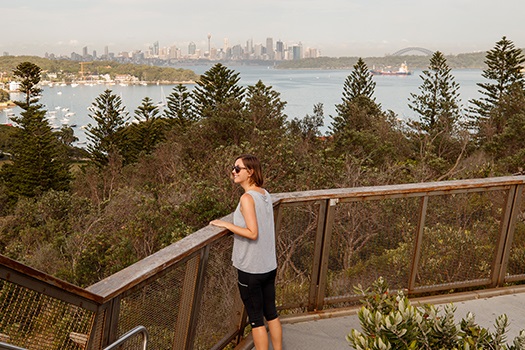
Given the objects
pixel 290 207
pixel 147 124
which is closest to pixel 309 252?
pixel 290 207

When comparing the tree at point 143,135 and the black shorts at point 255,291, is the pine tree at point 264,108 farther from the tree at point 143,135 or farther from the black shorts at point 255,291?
the black shorts at point 255,291

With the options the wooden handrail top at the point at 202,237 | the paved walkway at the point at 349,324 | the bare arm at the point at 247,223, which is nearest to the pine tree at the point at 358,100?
the paved walkway at the point at 349,324

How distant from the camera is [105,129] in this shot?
50625 mm

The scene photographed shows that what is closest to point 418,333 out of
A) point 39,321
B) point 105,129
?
point 39,321

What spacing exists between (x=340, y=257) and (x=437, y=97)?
153ft

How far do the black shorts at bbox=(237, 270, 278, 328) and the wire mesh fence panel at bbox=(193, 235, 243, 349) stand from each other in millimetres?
112

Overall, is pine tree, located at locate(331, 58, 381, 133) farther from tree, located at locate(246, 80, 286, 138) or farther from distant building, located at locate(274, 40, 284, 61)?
distant building, located at locate(274, 40, 284, 61)

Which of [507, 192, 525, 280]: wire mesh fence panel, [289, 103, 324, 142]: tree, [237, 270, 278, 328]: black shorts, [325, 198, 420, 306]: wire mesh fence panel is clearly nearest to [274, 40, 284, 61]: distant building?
[289, 103, 324, 142]: tree

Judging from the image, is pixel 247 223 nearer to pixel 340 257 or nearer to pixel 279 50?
pixel 340 257

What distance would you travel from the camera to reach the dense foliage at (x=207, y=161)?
15.6 m

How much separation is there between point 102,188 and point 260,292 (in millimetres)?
40432

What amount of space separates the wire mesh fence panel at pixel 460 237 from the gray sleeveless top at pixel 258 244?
1.31 metres

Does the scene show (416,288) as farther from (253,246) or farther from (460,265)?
(253,246)

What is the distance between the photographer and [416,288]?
3611 millimetres
